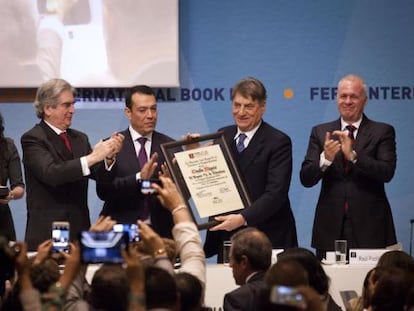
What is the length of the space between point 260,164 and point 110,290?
8.79 ft

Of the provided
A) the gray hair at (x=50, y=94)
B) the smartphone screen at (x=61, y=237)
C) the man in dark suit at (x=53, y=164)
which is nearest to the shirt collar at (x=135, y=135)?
→ the man in dark suit at (x=53, y=164)

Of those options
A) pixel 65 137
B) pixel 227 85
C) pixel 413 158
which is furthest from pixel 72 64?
pixel 413 158

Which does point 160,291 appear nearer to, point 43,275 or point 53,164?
point 43,275

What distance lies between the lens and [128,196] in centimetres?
607

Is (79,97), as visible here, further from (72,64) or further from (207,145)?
(207,145)

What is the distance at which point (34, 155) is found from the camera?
19.5 ft

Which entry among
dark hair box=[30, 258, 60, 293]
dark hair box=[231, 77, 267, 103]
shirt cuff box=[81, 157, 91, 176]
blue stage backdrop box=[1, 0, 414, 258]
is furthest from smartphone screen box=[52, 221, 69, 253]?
blue stage backdrop box=[1, 0, 414, 258]

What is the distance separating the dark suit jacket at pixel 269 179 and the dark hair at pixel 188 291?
7.56 ft

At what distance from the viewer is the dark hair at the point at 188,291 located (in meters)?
3.68

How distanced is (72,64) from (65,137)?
5.71 ft

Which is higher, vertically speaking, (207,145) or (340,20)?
(340,20)

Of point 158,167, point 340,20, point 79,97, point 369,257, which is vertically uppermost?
point 340,20

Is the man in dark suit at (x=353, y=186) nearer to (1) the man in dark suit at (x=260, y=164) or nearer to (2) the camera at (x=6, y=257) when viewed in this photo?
(1) the man in dark suit at (x=260, y=164)

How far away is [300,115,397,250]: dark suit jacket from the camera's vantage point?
6.16m
